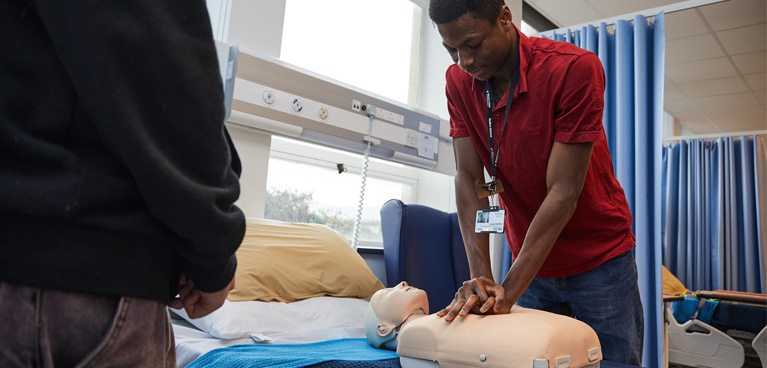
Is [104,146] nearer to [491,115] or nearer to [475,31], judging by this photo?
[475,31]

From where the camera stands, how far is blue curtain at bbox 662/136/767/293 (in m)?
5.40

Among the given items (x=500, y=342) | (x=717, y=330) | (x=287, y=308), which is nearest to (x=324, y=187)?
(x=287, y=308)

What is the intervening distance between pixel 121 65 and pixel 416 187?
3035 mm

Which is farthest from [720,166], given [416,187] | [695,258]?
[416,187]

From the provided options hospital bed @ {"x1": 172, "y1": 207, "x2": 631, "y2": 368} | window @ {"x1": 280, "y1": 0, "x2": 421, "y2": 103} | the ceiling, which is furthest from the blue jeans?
the ceiling

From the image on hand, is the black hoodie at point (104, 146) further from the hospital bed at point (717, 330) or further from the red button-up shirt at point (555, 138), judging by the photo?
the hospital bed at point (717, 330)

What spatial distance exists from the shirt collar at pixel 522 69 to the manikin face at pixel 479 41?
5cm

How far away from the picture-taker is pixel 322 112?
2.34 m

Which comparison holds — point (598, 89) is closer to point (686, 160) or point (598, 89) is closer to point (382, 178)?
point (382, 178)

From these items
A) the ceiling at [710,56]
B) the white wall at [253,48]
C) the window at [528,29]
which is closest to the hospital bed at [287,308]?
the white wall at [253,48]

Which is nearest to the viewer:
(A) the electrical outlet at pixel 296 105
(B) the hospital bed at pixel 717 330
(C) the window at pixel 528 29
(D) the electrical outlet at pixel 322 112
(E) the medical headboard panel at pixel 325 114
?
(E) the medical headboard panel at pixel 325 114

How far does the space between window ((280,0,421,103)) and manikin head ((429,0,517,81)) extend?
1.55 m

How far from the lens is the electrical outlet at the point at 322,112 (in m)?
2.33

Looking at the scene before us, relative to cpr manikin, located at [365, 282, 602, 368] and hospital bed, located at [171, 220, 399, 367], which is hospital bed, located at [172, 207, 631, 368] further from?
cpr manikin, located at [365, 282, 602, 368]
